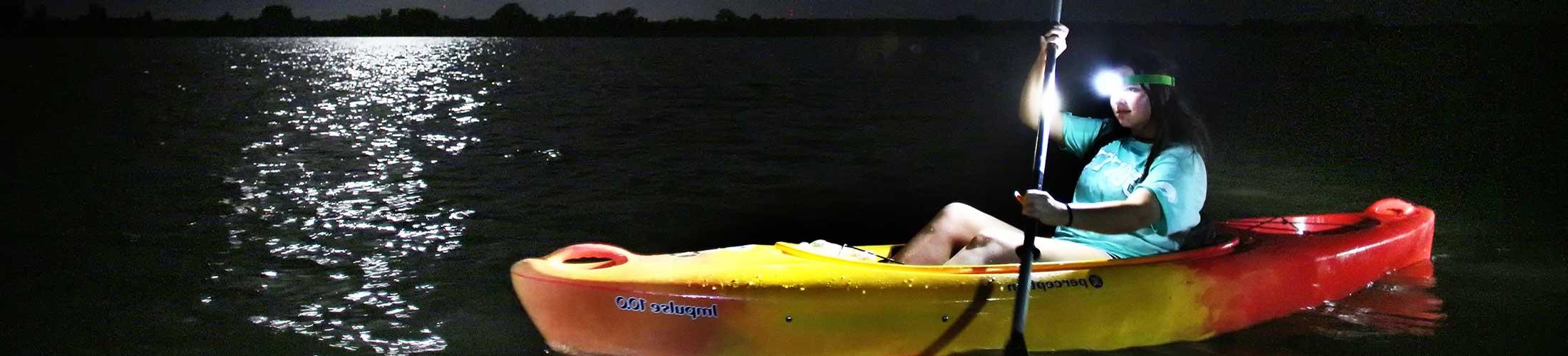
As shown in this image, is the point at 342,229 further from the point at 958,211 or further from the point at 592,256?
the point at 958,211

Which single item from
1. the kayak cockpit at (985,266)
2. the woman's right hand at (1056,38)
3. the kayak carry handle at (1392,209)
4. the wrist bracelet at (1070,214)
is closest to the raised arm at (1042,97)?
the woman's right hand at (1056,38)

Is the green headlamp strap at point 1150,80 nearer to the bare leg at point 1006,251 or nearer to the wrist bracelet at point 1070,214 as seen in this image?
the wrist bracelet at point 1070,214

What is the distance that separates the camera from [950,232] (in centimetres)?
504

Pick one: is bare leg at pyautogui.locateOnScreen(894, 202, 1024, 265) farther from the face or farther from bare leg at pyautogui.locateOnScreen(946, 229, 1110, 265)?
the face

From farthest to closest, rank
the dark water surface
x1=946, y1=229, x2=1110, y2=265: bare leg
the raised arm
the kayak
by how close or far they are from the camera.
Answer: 1. the dark water surface
2. the raised arm
3. x1=946, y1=229, x2=1110, y2=265: bare leg
4. the kayak

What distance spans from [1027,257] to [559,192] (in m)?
6.29

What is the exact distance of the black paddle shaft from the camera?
4.59 metres

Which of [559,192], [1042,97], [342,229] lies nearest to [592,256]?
[1042,97]

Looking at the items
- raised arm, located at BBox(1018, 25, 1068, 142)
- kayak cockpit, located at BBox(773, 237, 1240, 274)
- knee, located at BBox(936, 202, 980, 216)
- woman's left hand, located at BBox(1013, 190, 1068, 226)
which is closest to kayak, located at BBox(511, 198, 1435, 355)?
kayak cockpit, located at BBox(773, 237, 1240, 274)

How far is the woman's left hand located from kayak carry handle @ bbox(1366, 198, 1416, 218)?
129 inches

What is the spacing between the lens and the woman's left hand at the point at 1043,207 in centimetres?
429

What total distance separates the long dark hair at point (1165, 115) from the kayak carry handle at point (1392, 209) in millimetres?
2661

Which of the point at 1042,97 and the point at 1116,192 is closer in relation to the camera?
the point at 1116,192

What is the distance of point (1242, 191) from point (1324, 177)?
1.36 m
